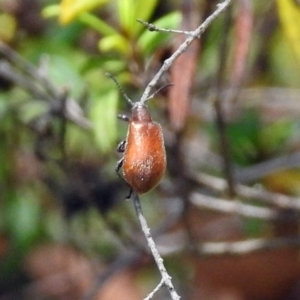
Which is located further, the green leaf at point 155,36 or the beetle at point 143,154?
the green leaf at point 155,36

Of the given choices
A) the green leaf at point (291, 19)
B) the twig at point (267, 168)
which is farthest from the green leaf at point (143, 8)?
the twig at point (267, 168)

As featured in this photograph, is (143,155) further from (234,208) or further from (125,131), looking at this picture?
(125,131)

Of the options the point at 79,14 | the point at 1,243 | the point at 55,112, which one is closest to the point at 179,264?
the point at 1,243

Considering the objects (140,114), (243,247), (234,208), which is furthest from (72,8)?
(243,247)

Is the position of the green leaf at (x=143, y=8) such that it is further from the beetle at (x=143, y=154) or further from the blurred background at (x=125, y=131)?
the beetle at (x=143, y=154)

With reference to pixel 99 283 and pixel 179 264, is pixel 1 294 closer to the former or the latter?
pixel 179 264
